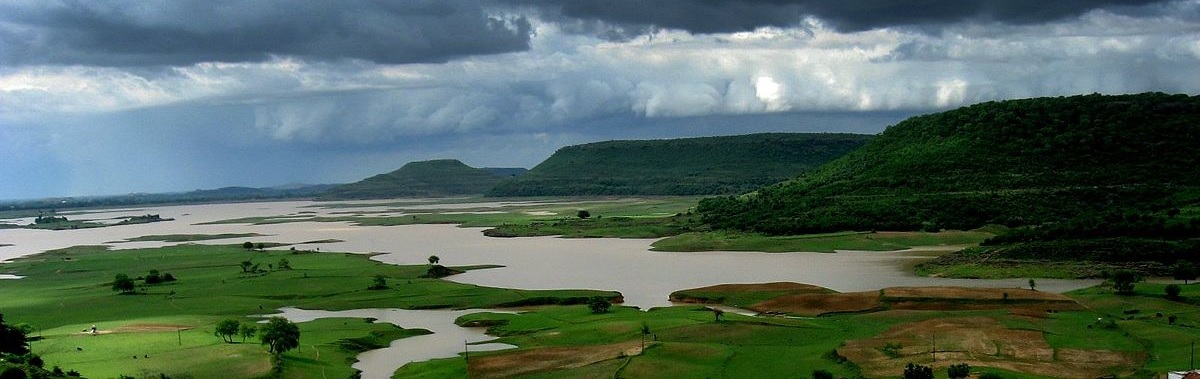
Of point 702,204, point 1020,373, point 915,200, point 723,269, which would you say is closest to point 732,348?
point 1020,373

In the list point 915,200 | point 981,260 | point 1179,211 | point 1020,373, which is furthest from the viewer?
point 915,200

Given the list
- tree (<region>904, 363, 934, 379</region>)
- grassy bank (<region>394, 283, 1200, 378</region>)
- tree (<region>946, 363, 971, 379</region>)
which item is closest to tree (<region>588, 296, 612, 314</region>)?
grassy bank (<region>394, 283, 1200, 378</region>)

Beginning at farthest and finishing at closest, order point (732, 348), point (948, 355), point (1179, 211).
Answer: point (1179, 211) < point (732, 348) < point (948, 355)

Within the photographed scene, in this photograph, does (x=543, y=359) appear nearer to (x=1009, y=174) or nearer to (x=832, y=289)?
(x=832, y=289)

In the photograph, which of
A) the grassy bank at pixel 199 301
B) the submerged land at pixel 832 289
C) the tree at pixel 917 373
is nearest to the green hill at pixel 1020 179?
the submerged land at pixel 832 289

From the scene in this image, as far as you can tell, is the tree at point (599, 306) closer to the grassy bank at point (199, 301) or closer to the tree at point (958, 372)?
the grassy bank at point (199, 301)

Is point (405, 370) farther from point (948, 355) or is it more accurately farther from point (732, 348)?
point (948, 355)

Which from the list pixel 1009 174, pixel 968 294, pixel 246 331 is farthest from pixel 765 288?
pixel 1009 174
